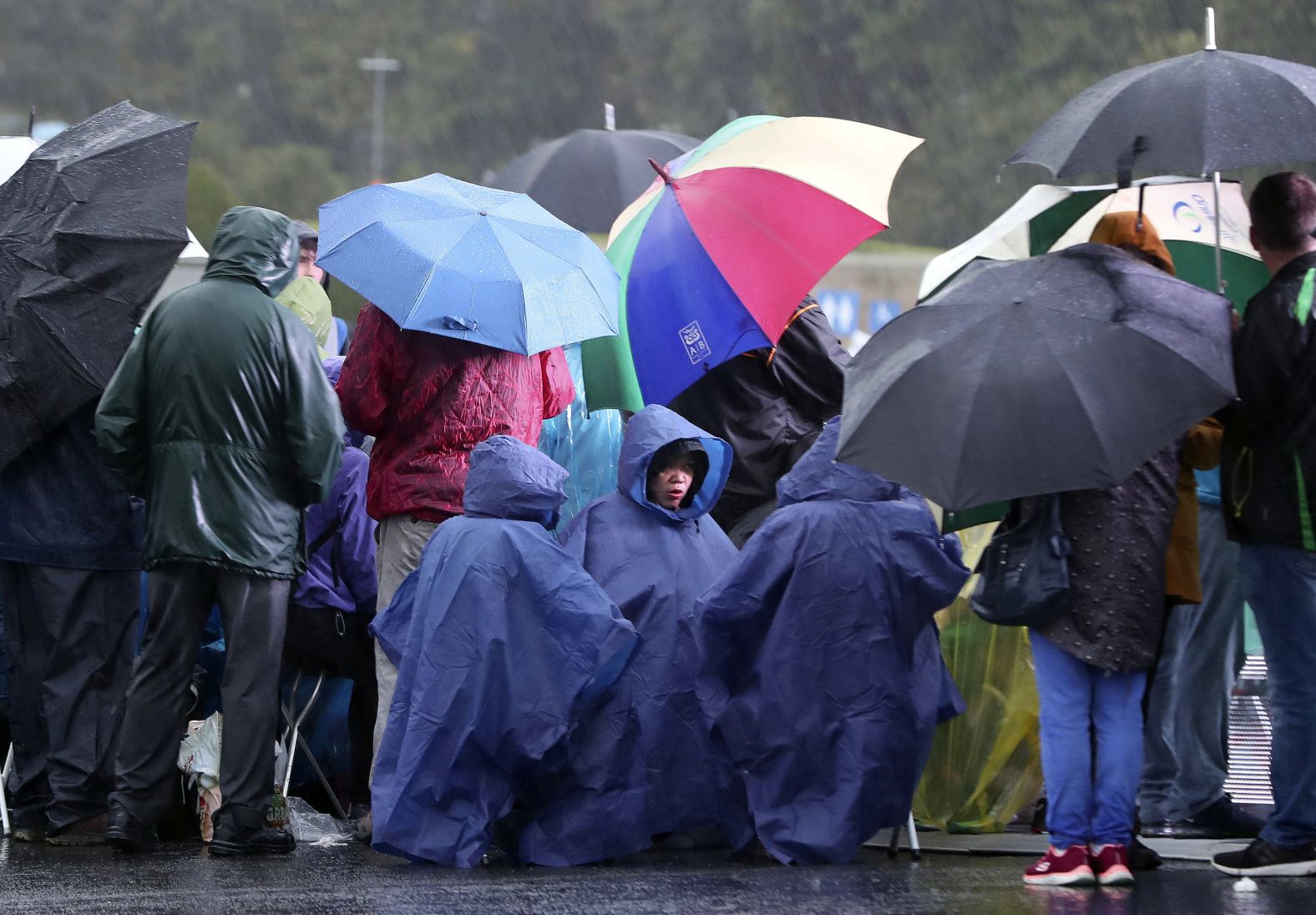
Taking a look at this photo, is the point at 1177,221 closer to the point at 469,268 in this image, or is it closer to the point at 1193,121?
the point at 1193,121

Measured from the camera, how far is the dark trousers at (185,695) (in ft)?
21.7

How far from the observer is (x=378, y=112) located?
44875 millimetres

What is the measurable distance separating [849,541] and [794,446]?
107 centimetres

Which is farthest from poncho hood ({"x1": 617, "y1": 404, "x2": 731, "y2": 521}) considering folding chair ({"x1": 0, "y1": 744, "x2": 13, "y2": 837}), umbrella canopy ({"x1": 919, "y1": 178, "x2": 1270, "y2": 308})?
folding chair ({"x1": 0, "y1": 744, "x2": 13, "y2": 837})

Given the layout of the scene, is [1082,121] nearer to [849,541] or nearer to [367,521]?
[849,541]

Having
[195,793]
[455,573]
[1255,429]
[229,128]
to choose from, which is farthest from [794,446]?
[229,128]

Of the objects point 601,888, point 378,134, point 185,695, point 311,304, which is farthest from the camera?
point 378,134

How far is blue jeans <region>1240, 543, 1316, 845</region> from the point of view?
5.70 m

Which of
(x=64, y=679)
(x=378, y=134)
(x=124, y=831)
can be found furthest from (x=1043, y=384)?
(x=378, y=134)

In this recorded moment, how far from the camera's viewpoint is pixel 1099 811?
5.75m

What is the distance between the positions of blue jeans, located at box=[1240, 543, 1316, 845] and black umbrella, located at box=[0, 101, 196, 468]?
379 cm

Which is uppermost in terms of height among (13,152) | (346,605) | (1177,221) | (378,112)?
(378,112)

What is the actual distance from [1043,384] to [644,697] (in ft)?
6.14

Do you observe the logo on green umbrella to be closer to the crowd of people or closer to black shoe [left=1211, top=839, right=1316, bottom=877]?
the crowd of people
